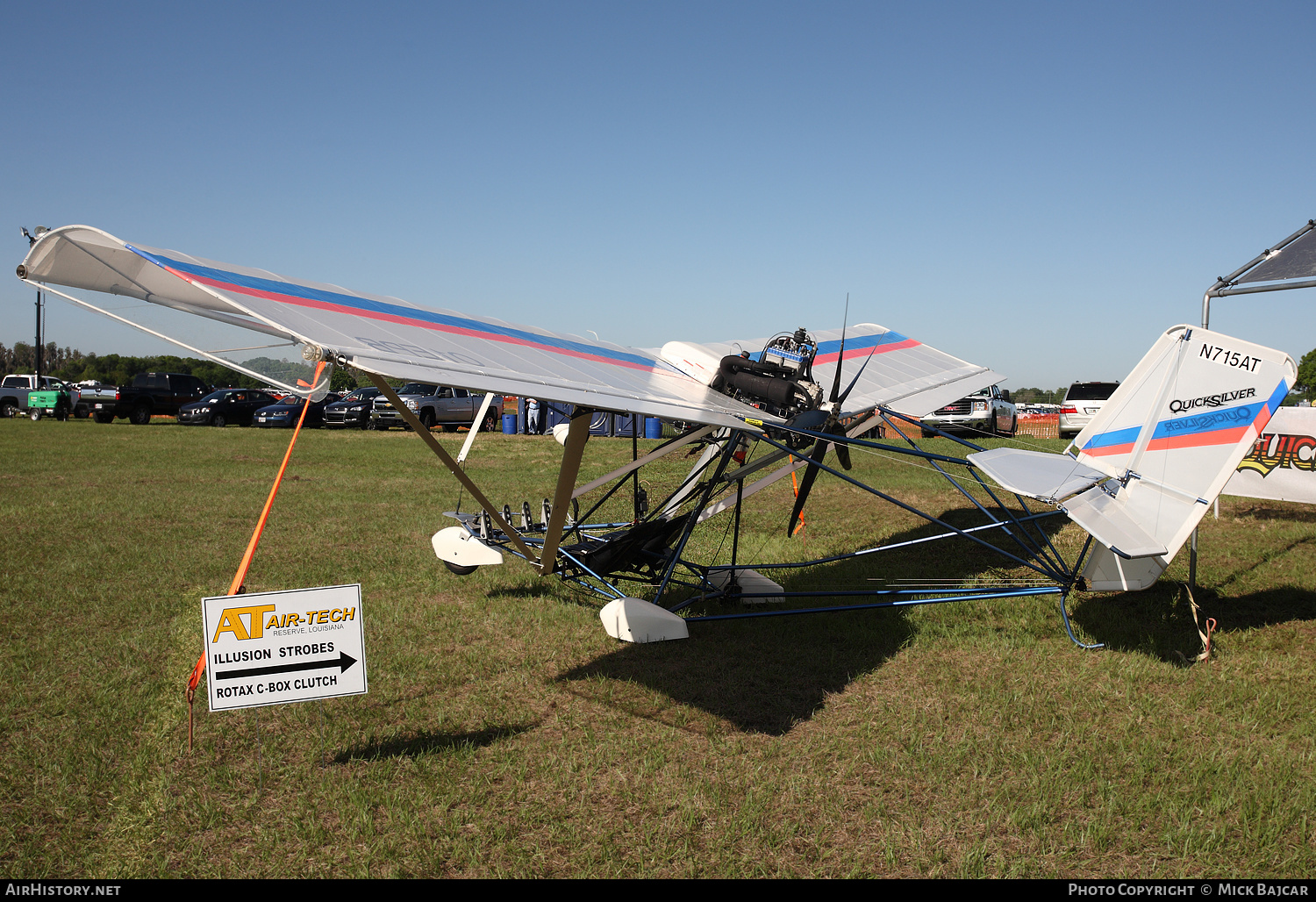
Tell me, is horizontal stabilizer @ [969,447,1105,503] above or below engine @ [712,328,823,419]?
below

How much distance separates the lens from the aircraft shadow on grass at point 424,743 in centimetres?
421

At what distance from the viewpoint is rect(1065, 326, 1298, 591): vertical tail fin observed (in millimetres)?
5078

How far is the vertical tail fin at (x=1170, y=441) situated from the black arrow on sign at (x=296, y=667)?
4605mm

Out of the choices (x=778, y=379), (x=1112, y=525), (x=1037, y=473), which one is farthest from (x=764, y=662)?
(x=1112, y=525)

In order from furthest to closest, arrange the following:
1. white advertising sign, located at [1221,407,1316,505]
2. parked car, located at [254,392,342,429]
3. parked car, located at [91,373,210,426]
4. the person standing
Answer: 1. parked car, located at [91,373,210,426]
2. parked car, located at [254,392,342,429]
3. the person standing
4. white advertising sign, located at [1221,407,1316,505]

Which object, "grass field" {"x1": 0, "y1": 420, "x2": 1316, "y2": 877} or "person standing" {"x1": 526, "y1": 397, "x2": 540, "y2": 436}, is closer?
"grass field" {"x1": 0, "y1": 420, "x2": 1316, "y2": 877}

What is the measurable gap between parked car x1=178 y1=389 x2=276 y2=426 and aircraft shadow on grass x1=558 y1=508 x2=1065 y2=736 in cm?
2641

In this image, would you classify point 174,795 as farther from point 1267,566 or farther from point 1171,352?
point 1267,566

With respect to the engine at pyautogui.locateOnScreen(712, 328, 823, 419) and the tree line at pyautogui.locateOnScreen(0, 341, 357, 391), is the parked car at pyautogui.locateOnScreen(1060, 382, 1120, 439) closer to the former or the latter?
the engine at pyautogui.locateOnScreen(712, 328, 823, 419)

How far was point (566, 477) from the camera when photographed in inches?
201

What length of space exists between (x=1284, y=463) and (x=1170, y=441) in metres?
5.83

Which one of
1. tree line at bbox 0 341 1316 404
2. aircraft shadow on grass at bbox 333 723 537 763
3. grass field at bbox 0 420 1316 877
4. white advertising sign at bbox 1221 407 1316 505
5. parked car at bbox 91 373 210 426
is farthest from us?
tree line at bbox 0 341 1316 404

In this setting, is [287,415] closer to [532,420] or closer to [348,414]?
[348,414]

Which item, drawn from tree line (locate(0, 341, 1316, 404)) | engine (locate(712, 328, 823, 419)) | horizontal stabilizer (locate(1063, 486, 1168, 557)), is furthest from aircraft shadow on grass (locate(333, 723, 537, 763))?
tree line (locate(0, 341, 1316, 404))
